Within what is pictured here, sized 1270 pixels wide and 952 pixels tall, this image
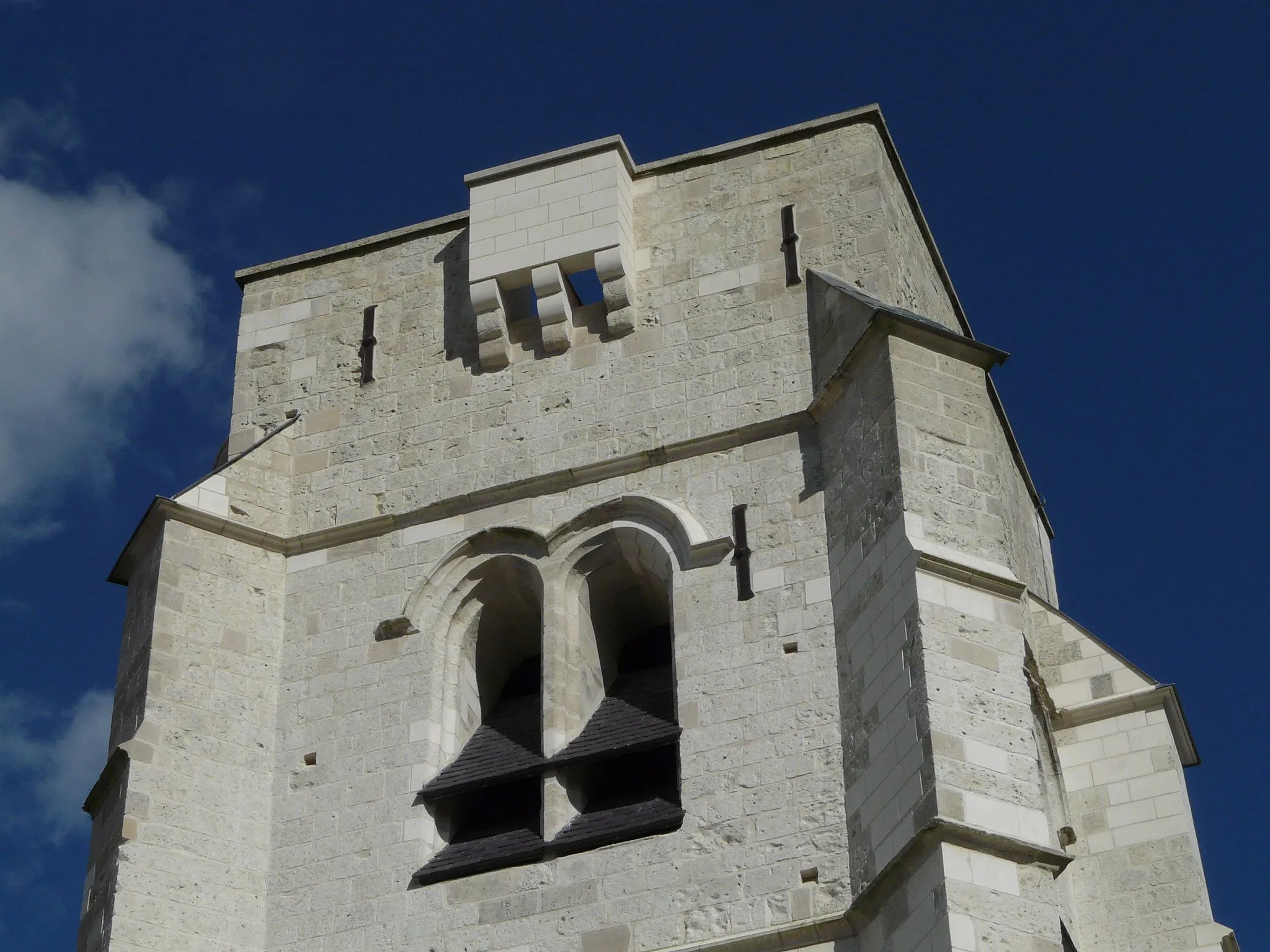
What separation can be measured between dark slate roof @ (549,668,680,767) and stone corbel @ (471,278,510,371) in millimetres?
2647

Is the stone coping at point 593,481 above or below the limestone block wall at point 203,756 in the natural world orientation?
above

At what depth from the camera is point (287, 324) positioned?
21.3 metres

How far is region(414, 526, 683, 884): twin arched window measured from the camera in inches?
688

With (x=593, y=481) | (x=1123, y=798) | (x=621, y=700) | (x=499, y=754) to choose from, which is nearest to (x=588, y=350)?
(x=593, y=481)

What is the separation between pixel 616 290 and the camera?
20.0 m

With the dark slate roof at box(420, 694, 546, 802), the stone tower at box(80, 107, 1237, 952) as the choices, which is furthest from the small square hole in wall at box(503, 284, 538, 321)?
the dark slate roof at box(420, 694, 546, 802)

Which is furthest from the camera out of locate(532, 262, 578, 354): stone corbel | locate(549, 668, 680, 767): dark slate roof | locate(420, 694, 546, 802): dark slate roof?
locate(532, 262, 578, 354): stone corbel

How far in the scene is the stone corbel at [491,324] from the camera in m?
20.1

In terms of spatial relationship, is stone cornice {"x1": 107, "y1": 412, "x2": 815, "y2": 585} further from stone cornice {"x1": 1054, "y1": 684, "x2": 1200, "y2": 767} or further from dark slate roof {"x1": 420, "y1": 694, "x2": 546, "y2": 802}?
stone cornice {"x1": 1054, "y1": 684, "x2": 1200, "y2": 767}

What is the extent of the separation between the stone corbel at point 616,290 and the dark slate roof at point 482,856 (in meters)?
4.03

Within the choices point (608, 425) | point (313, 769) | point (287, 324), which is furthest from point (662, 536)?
point (287, 324)

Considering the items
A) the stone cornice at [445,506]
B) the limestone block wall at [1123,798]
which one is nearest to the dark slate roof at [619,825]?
the stone cornice at [445,506]

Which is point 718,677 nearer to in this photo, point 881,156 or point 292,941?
point 292,941

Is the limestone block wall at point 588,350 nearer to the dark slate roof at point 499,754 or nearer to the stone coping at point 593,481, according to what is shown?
the stone coping at point 593,481
